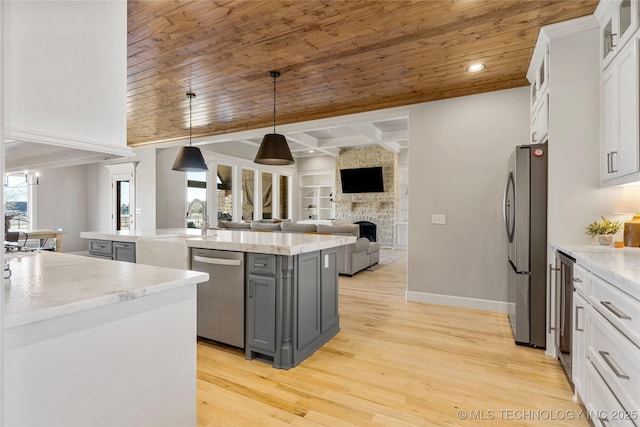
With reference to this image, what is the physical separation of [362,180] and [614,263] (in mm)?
8281

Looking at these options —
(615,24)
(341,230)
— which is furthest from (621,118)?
(341,230)

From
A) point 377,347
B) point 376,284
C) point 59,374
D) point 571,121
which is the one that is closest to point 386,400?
point 377,347

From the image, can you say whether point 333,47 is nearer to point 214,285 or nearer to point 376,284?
point 214,285

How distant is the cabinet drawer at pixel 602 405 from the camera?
1.31m

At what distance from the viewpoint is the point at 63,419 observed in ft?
3.40

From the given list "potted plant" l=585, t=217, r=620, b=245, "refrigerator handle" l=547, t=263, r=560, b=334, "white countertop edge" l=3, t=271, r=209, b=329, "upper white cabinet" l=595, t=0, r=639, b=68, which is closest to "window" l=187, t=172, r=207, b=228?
"white countertop edge" l=3, t=271, r=209, b=329

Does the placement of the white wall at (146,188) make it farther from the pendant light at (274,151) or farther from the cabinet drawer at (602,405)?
the cabinet drawer at (602,405)

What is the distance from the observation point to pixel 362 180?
9852 millimetres

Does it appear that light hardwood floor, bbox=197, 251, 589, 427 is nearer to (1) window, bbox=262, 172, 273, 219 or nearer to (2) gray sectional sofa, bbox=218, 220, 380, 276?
(2) gray sectional sofa, bbox=218, 220, 380, 276

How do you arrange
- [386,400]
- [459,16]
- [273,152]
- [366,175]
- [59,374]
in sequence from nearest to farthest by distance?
[59,374]
[386,400]
[459,16]
[273,152]
[366,175]

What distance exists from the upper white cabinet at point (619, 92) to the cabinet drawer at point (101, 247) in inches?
181

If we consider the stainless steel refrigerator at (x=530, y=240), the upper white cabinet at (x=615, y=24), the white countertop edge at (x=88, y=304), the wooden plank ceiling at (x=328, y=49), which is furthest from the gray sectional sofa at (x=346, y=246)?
the white countertop edge at (x=88, y=304)

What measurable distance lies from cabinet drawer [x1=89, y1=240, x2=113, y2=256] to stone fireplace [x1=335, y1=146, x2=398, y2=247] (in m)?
7.32

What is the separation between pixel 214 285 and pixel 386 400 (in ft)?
5.31
